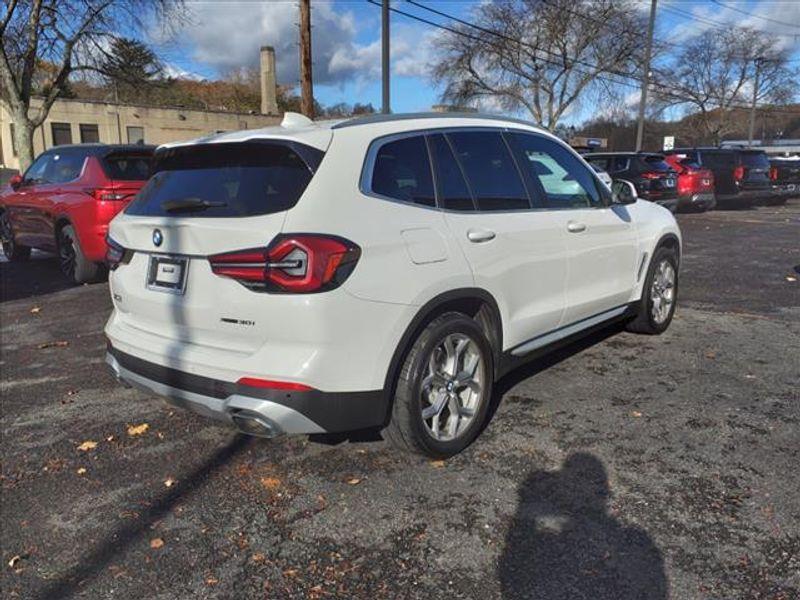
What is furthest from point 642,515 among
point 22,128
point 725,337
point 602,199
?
point 22,128

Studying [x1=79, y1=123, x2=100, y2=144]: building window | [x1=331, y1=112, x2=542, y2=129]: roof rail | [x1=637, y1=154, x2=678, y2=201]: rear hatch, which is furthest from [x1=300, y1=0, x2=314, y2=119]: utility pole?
[x1=79, y1=123, x2=100, y2=144]: building window

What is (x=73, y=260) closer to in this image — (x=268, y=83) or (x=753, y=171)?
(x=753, y=171)

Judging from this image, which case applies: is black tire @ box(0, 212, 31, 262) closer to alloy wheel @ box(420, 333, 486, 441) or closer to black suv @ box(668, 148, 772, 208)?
alloy wheel @ box(420, 333, 486, 441)

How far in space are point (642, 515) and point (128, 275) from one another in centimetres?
283

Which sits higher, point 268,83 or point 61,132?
point 268,83

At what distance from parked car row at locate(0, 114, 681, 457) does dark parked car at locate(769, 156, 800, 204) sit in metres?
20.4

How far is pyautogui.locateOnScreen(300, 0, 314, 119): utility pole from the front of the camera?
17875mm

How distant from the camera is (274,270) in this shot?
292 cm

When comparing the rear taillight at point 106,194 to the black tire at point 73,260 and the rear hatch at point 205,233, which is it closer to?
the black tire at point 73,260

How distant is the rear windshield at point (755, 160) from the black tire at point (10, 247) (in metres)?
19.0

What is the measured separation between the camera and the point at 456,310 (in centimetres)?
363

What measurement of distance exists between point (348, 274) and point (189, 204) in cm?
96

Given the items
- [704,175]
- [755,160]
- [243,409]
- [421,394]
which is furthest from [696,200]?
[243,409]

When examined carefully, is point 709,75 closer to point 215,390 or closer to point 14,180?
point 14,180
